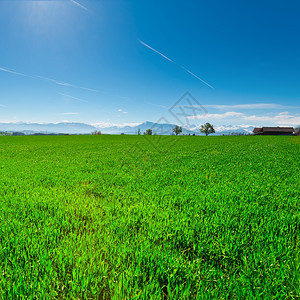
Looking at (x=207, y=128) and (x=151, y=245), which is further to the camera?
(x=207, y=128)

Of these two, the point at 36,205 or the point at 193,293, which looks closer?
the point at 193,293

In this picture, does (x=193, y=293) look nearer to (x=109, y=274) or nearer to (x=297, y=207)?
(x=109, y=274)

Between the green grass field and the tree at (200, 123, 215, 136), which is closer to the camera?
the green grass field

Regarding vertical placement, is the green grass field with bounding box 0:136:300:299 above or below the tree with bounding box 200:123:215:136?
below

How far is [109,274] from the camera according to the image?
2.24 m

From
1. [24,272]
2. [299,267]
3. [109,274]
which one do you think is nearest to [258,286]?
[299,267]

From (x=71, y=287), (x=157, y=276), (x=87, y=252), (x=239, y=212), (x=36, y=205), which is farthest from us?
(x=36, y=205)

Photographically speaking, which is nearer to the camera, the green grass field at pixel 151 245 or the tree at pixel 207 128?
the green grass field at pixel 151 245

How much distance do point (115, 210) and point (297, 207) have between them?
437 cm

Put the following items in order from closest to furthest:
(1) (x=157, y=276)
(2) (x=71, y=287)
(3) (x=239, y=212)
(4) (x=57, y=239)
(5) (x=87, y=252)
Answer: (2) (x=71, y=287)
(1) (x=157, y=276)
(5) (x=87, y=252)
(4) (x=57, y=239)
(3) (x=239, y=212)

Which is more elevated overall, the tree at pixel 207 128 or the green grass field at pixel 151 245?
the tree at pixel 207 128

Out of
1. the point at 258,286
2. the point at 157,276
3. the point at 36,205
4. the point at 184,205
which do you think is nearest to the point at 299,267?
the point at 258,286

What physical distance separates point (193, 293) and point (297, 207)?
3.72 meters

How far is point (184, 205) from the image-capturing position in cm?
428
